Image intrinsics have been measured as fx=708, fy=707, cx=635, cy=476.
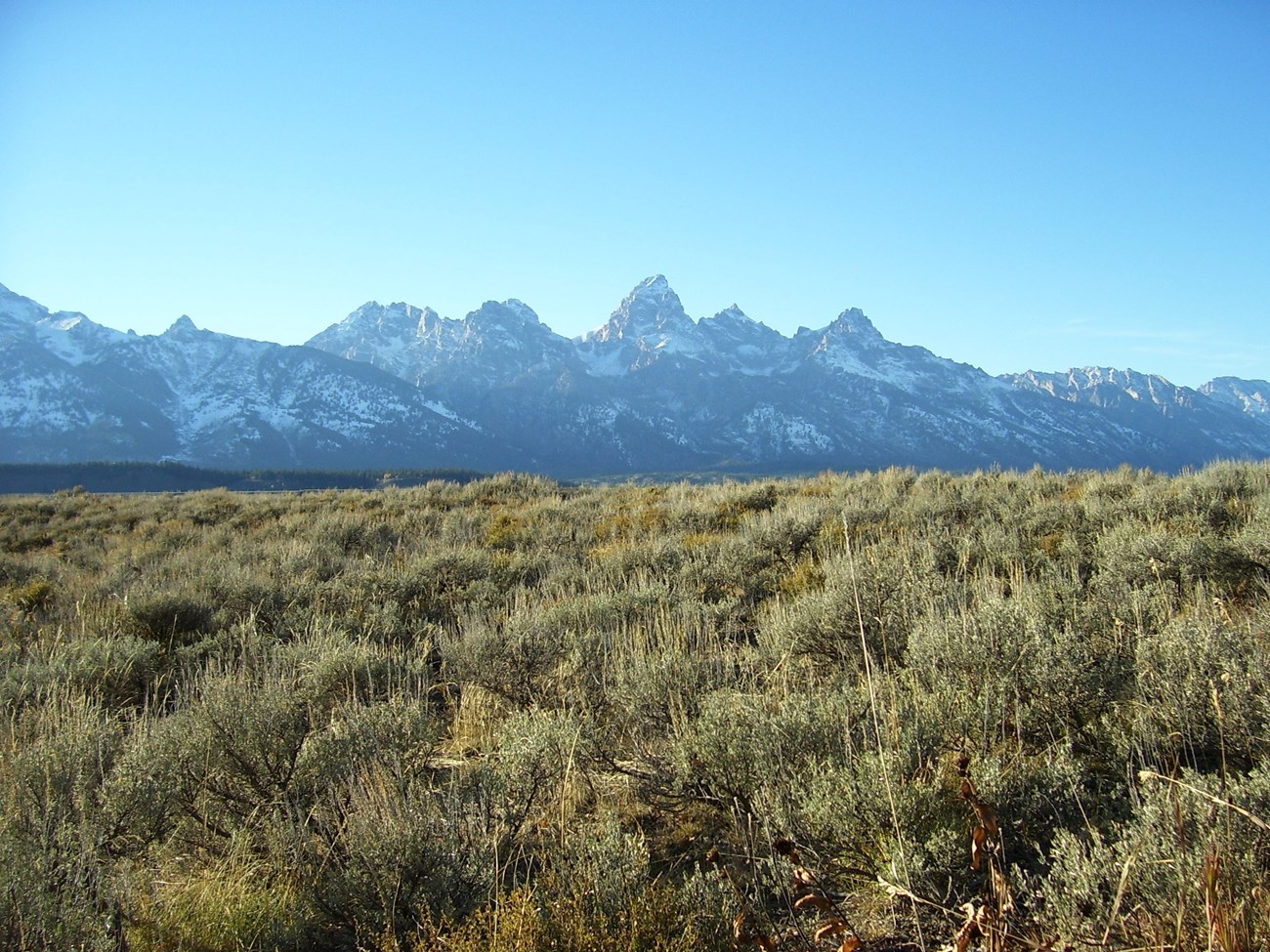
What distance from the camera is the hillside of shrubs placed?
2.09m

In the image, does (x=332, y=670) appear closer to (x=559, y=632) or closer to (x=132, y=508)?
(x=559, y=632)

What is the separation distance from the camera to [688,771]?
3176 mm

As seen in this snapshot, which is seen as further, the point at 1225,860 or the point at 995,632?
the point at 995,632

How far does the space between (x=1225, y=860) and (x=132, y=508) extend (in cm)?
2494

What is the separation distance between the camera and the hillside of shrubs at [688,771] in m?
2.09

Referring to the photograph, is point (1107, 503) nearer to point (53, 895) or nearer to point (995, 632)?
point (995, 632)

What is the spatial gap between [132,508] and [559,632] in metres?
20.6

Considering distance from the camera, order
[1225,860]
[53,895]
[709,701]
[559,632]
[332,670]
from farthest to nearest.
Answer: [559,632] < [332,670] < [709,701] < [53,895] < [1225,860]

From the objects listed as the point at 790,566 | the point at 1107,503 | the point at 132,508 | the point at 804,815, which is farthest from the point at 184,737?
the point at 132,508

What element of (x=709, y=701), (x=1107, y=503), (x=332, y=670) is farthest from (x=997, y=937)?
(x=1107, y=503)

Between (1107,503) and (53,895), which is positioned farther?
(1107,503)

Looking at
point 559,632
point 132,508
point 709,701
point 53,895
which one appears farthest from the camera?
point 132,508

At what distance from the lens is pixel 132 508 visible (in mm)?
20766

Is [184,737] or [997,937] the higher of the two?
[997,937]
